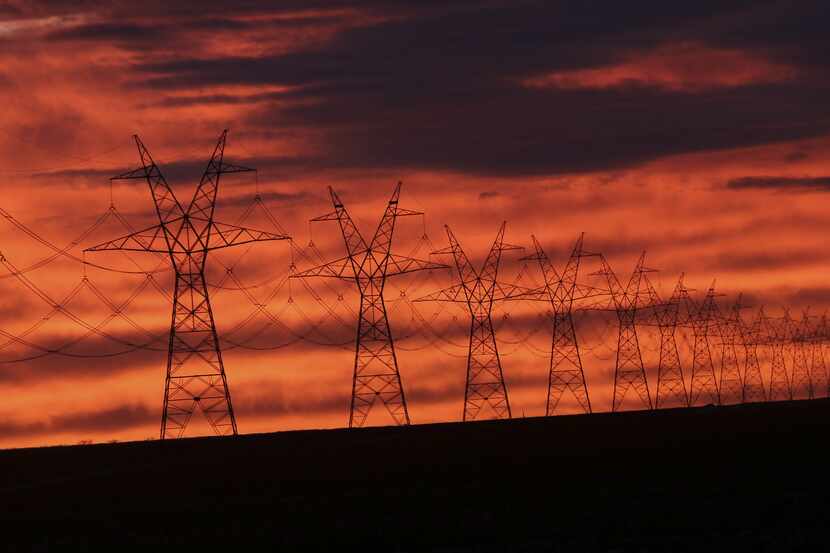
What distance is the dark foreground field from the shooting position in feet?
179

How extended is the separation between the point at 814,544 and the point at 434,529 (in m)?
14.8

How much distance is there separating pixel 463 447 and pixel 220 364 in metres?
16.3

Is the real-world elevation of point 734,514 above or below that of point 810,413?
below

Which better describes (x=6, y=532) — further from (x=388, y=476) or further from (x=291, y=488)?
(x=388, y=476)

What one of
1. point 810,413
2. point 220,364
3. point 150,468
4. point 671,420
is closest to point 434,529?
point 150,468

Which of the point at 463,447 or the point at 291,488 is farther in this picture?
the point at 463,447

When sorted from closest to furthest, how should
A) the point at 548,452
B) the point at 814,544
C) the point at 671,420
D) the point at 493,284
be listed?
the point at 814,544
the point at 548,452
the point at 671,420
the point at 493,284

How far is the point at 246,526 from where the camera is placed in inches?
2351

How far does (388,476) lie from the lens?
75812mm

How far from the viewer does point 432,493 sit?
68.1 m

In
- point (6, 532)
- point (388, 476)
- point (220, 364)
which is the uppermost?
point (220, 364)

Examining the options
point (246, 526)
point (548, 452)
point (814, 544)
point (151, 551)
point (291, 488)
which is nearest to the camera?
point (814, 544)

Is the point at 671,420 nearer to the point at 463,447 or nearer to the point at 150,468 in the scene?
the point at 463,447

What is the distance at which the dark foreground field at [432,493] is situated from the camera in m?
54.5
